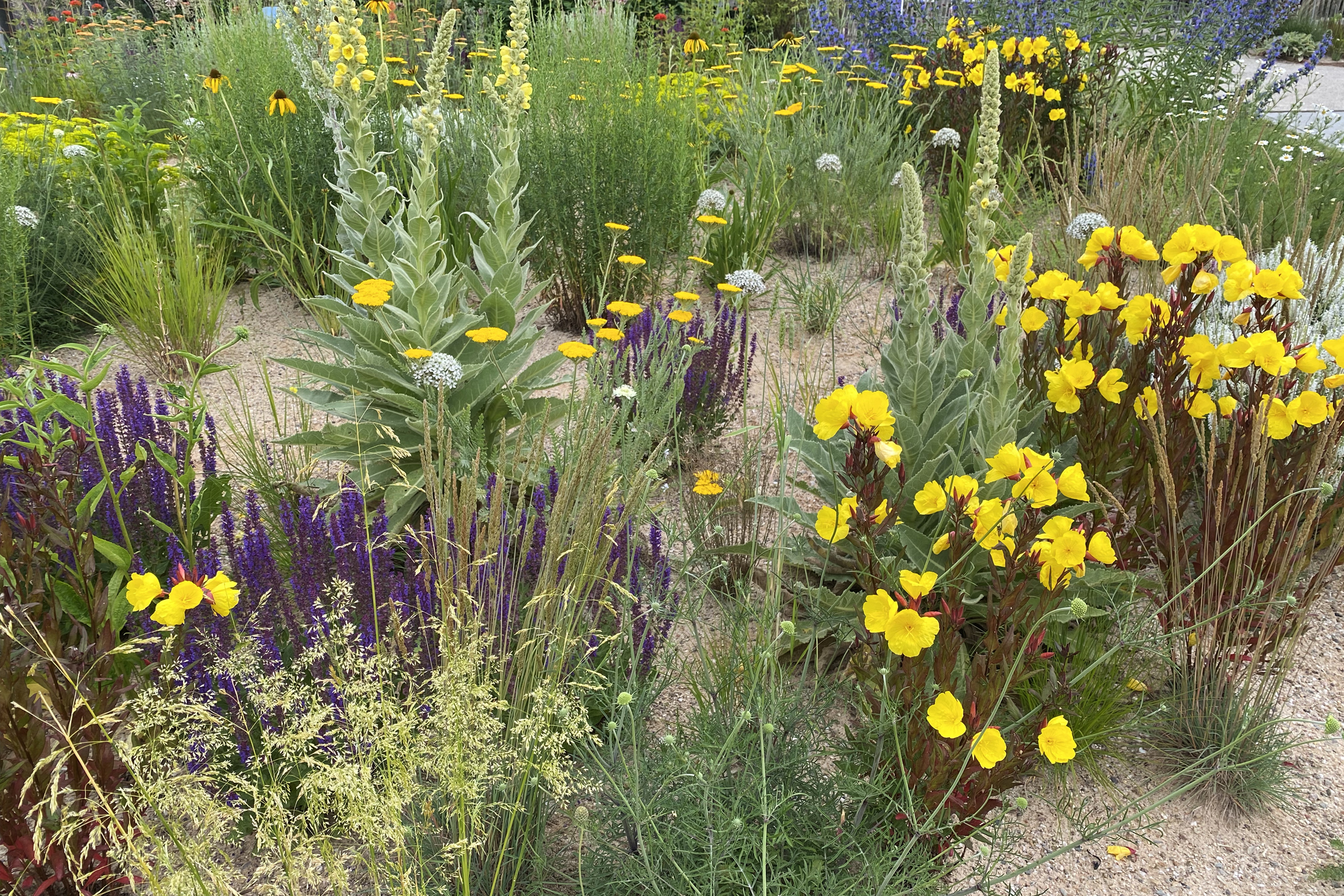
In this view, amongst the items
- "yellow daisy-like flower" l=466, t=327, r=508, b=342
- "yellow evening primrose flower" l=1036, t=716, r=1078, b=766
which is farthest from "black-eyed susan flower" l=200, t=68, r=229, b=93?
"yellow evening primrose flower" l=1036, t=716, r=1078, b=766

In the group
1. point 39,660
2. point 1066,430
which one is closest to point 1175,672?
point 1066,430

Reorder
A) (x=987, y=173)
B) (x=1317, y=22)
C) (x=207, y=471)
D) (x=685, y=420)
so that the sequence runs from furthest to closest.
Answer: (x=1317, y=22), (x=685, y=420), (x=207, y=471), (x=987, y=173)

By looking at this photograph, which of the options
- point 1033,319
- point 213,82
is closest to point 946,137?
point 1033,319

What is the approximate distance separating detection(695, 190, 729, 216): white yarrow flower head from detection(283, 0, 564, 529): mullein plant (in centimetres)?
131

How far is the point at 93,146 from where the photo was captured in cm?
444

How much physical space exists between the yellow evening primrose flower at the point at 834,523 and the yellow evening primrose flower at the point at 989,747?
1.34 ft

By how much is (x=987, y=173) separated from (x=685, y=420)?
1.39m

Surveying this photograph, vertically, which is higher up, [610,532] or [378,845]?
[610,532]

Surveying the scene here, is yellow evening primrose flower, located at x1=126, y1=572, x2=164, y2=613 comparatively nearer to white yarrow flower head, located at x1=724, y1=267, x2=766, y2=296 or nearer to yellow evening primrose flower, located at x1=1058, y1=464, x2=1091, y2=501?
yellow evening primrose flower, located at x1=1058, y1=464, x2=1091, y2=501

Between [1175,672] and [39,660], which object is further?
[1175,672]

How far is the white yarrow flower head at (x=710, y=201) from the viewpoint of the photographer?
Answer: 3898 mm

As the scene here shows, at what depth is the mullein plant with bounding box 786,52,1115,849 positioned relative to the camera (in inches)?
57.3

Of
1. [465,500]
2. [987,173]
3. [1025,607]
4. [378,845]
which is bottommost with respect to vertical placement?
[378,845]

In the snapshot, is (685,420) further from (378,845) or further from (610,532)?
(378,845)
